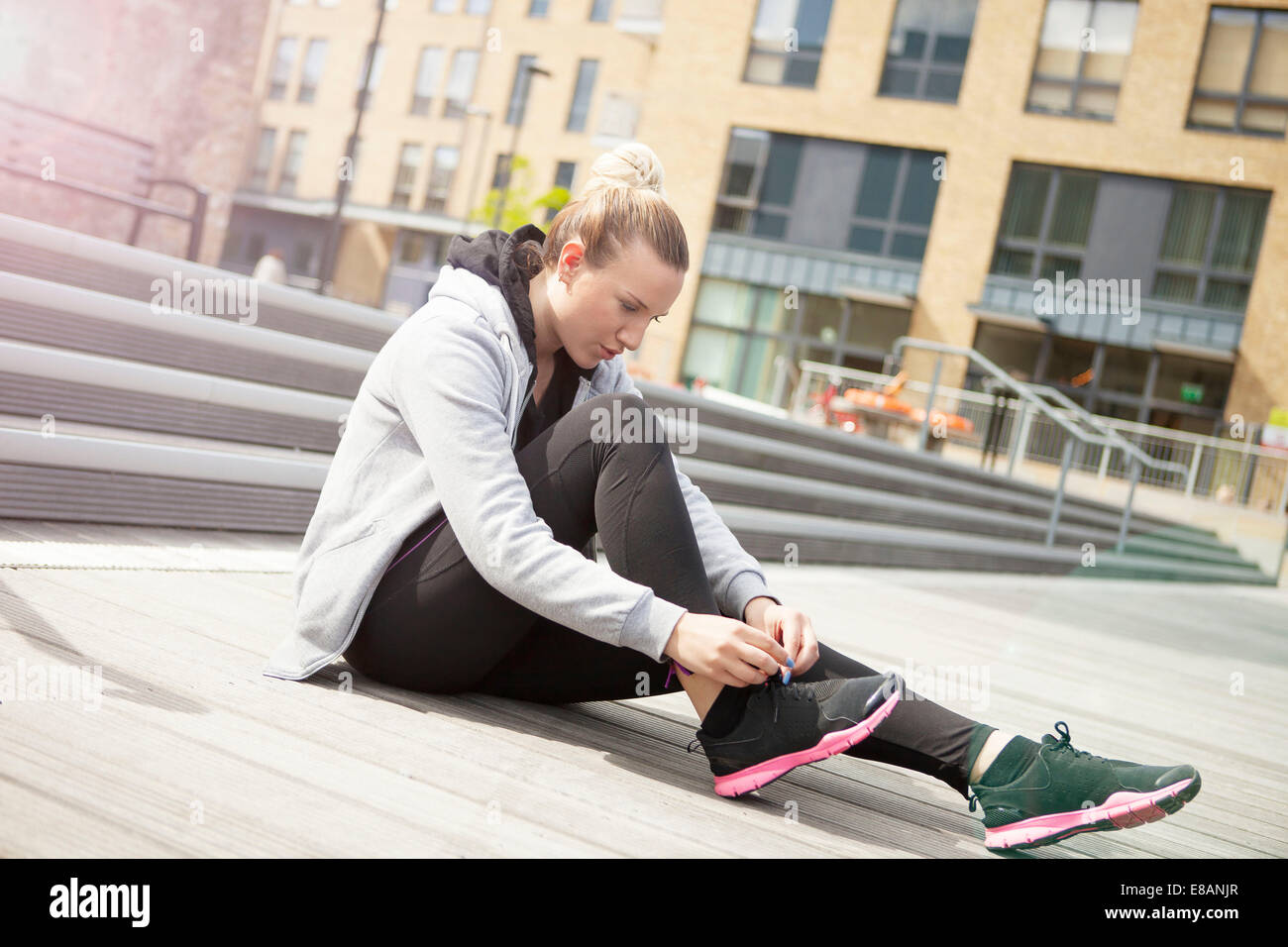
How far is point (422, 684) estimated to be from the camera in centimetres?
243

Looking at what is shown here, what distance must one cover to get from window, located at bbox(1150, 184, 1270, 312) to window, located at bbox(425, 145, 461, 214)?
77.8 ft

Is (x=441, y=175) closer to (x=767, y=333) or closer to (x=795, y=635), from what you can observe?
(x=767, y=333)

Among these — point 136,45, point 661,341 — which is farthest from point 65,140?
point 661,341

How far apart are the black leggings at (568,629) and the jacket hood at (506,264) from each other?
22 centimetres

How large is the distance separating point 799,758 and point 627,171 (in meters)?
1.23

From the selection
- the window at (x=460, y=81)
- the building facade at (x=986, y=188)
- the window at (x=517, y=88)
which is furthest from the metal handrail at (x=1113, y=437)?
the window at (x=460, y=81)

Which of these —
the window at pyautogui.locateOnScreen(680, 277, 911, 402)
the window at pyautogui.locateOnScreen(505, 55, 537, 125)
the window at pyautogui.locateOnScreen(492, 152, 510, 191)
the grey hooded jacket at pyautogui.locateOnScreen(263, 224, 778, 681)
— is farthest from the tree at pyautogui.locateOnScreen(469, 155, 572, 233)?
the grey hooded jacket at pyautogui.locateOnScreen(263, 224, 778, 681)

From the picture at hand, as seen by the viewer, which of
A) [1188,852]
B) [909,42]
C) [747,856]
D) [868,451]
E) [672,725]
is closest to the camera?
[747,856]

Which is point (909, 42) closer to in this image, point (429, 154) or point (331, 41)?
Answer: point (429, 154)

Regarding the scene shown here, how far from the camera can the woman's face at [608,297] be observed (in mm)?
2195

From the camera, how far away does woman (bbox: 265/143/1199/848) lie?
2023 mm

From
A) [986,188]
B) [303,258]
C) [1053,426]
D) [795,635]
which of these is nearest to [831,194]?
[986,188]

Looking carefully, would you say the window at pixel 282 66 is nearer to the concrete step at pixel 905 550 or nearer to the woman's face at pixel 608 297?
the concrete step at pixel 905 550
